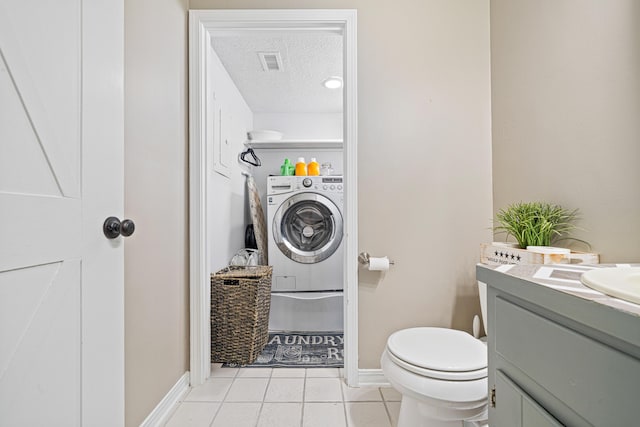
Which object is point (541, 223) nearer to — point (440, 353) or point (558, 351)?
point (440, 353)

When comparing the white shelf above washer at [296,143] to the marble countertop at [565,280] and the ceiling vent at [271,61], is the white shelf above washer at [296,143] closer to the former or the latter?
the ceiling vent at [271,61]

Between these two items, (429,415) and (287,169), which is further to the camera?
(287,169)

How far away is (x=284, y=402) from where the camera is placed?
1465mm

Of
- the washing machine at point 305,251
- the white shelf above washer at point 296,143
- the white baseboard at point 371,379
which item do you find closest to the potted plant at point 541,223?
the white baseboard at point 371,379

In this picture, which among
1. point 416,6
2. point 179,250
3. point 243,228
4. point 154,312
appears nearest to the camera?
point 154,312

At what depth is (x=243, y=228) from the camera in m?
3.13

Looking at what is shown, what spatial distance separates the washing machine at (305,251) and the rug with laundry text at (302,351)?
17 centimetres

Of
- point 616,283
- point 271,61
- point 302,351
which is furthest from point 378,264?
point 271,61

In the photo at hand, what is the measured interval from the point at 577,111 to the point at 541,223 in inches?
17.5

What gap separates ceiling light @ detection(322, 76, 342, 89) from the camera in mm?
2557

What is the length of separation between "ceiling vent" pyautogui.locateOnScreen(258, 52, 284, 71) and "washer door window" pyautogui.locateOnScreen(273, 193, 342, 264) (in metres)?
1.13

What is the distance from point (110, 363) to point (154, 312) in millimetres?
427

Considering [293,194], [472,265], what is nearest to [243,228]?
[293,194]

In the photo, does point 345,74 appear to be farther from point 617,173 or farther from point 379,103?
point 617,173
